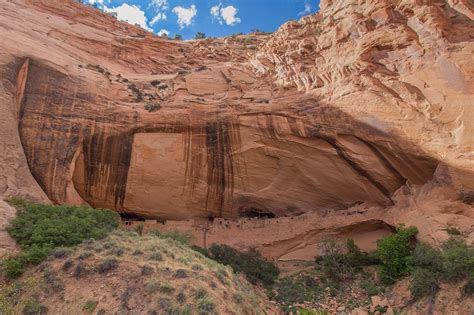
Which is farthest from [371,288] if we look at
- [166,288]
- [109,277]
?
[109,277]

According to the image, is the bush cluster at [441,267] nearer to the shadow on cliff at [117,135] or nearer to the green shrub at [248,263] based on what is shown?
the shadow on cliff at [117,135]

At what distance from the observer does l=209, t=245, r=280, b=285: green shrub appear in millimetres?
15986

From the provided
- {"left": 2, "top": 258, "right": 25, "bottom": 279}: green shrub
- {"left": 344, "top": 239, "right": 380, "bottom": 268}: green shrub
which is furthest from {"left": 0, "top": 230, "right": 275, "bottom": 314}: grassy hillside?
{"left": 344, "top": 239, "right": 380, "bottom": 268}: green shrub

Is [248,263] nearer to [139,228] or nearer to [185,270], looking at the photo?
[139,228]

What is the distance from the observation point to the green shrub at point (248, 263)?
629 inches

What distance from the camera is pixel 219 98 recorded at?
17500 mm

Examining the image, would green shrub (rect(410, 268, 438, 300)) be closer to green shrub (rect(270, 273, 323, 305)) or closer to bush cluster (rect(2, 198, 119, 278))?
green shrub (rect(270, 273, 323, 305))

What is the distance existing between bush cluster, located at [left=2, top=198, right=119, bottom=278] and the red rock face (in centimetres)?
150

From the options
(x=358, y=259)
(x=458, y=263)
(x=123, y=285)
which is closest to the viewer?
(x=123, y=285)

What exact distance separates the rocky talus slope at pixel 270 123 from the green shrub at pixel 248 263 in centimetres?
209

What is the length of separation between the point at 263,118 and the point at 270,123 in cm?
36

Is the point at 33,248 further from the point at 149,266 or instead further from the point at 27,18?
the point at 27,18

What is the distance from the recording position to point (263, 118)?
54.3ft

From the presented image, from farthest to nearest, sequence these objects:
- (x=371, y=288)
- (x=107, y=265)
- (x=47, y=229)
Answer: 1. (x=371, y=288)
2. (x=47, y=229)
3. (x=107, y=265)
